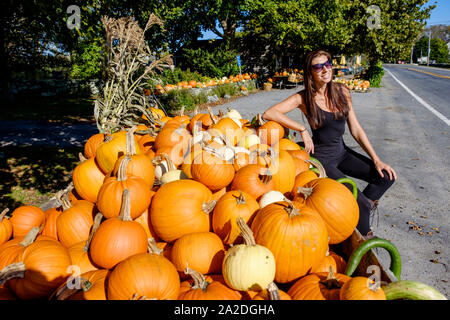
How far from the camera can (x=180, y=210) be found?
180 cm

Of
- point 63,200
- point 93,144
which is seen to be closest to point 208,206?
point 63,200

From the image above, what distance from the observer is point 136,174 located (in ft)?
6.85

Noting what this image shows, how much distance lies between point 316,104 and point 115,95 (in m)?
2.39

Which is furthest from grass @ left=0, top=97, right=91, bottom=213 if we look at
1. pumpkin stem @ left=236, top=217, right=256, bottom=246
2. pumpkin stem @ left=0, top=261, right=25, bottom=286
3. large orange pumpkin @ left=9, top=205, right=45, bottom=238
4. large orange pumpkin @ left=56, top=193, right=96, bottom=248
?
pumpkin stem @ left=236, top=217, right=256, bottom=246

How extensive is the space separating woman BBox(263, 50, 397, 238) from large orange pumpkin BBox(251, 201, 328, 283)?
5.29 ft

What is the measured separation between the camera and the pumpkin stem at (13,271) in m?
1.42

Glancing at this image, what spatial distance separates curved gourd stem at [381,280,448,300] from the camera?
1.21 m

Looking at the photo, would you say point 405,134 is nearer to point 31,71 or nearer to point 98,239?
point 98,239

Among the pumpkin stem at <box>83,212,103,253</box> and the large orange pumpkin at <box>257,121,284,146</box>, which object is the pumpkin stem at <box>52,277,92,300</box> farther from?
the large orange pumpkin at <box>257,121,284,146</box>

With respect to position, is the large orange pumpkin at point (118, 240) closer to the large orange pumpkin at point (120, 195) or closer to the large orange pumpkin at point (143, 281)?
the large orange pumpkin at point (120, 195)

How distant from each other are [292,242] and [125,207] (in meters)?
1.01

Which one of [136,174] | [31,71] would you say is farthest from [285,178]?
[31,71]

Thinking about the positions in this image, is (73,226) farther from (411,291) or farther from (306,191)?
(411,291)

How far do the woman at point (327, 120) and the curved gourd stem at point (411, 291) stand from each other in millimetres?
1850
